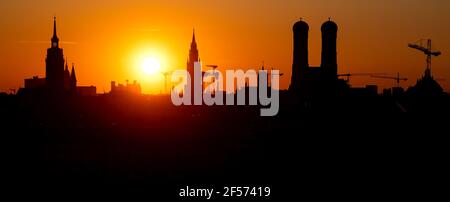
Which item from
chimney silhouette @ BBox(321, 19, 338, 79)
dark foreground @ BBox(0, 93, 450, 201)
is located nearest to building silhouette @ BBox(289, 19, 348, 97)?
chimney silhouette @ BBox(321, 19, 338, 79)

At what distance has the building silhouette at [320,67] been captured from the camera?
17638cm

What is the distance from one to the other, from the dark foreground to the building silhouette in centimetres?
3315

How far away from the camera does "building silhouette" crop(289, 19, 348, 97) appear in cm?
17638

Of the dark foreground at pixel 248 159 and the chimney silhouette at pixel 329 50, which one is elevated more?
the chimney silhouette at pixel 329 50

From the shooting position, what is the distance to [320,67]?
17925cm

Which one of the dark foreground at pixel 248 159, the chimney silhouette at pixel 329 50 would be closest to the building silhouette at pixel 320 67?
the chimney silhouette at pixel 329 50

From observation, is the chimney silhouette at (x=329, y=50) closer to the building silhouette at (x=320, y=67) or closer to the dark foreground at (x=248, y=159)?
the building silhouette at (x=320, y=67)

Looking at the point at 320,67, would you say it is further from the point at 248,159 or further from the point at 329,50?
the point at 248,159

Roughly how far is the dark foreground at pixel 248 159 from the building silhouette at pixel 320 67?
33.2m

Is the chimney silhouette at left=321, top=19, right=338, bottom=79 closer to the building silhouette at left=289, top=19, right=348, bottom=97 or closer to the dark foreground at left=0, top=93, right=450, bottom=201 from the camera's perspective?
the building silhouette at left=289, top=19, right=348, bottom=97

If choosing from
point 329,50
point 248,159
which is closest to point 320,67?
point 329,50
